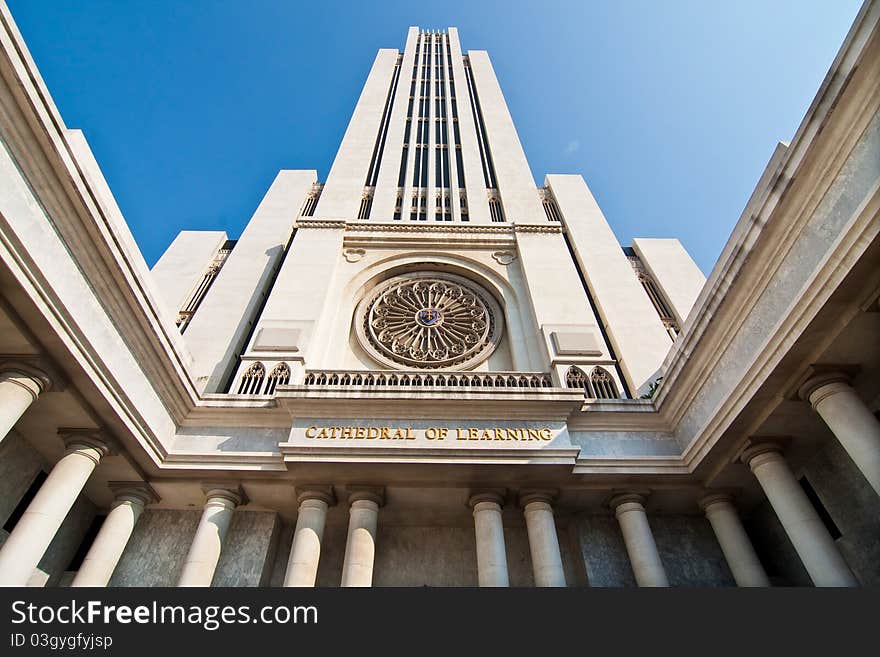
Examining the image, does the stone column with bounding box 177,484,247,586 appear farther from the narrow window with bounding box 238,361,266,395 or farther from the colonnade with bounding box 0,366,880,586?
the narrow window with bounding box 238,361,266,395

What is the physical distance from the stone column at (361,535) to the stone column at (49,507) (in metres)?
5.82

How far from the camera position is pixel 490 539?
440 inches

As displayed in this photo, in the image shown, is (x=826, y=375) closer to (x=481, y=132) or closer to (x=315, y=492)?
(x=315, y=492)

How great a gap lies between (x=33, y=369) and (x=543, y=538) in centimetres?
1129

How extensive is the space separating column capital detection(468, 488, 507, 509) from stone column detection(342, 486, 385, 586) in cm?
236

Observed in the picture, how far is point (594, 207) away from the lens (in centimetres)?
2519

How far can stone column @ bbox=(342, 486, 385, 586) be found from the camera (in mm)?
10578

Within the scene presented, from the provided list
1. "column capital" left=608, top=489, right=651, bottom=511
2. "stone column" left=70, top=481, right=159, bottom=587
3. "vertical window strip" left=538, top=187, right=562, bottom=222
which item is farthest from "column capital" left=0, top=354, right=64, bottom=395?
"vertical window strip" left=538, top=187, right=562, bottom=222

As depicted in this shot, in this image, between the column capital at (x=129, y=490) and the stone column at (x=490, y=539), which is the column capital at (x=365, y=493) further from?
the column capital at (x=129, y=490)

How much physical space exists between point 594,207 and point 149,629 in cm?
2477

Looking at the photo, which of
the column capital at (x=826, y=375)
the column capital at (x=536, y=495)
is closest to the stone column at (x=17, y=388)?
the column capital at (x=536, y=495)

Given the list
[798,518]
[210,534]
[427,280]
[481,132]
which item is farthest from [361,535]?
[481,132]

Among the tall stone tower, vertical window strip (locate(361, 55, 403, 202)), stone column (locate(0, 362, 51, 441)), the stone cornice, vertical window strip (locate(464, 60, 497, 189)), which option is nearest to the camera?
stone column (locate(0, 362, 51, 441))

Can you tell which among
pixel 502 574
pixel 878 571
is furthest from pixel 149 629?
pixel 878 571
